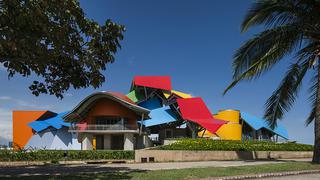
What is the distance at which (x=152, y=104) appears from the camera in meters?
63.9

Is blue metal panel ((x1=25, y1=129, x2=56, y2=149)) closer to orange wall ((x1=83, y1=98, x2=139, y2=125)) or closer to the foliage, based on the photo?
orange wall ((x1=83, y1=98, x2=139, y2=125))

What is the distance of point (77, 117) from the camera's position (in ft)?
173

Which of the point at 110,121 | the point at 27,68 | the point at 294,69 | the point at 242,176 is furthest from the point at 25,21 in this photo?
the point at 110,121

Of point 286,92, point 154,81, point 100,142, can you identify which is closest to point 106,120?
point 100,142

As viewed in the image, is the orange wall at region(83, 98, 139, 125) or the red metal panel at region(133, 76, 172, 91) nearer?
the orange wall at region(83, 98, 139, 125)

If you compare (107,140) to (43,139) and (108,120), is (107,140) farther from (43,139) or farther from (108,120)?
(43,139)

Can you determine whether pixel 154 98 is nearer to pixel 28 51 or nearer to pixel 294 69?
pixel 294 69

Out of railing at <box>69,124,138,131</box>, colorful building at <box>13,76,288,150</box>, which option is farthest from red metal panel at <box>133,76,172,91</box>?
railing at <box>69,124,138,131</box>

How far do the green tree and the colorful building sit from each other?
2863cm

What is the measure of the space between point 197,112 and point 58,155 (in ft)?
93.5

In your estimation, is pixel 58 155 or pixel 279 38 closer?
pixel 279 38

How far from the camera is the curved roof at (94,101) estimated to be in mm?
48625

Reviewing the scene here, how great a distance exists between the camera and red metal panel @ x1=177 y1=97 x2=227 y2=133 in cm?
5333

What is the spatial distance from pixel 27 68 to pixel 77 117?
40467 mm
